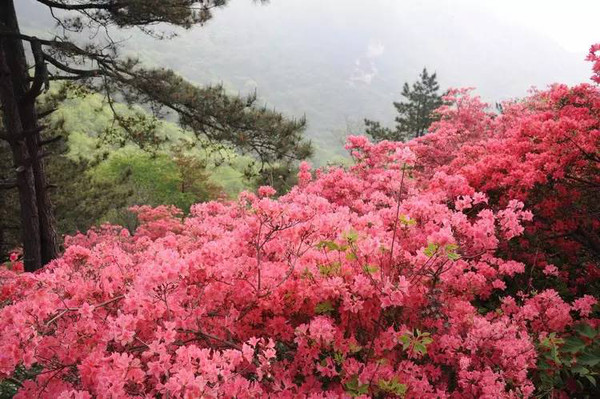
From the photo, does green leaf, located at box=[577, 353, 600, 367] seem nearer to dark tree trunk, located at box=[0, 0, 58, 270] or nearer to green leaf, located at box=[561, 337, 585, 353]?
green leaf, located at box=[561, 337, 585, 353]

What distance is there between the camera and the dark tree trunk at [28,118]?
6008 mm

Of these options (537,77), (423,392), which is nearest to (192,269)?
(423,392)

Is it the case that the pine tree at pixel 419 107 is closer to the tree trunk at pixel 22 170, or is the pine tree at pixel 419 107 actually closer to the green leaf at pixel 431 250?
the tree trunk at pixel 22 170

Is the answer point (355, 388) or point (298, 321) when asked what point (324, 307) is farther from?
point (355, 388)

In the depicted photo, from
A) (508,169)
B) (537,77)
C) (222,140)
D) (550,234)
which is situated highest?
(537,77)

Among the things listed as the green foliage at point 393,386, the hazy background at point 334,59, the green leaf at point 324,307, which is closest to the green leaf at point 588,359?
the green foliage at point 393,386

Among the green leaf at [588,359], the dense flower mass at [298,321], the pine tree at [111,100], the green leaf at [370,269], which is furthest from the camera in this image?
the pine tree at [111,100]

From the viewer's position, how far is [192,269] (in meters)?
2.67

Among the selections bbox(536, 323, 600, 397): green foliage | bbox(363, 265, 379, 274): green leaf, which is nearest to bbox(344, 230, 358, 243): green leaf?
bbox(363, 265, 379, 274): green leaf

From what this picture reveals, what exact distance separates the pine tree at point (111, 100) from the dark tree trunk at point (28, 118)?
1 centimetres

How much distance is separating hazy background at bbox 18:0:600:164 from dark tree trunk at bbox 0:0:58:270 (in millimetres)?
66699

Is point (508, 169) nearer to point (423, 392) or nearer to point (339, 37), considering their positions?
point (423, 392)

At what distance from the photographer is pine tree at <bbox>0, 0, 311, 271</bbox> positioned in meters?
5.92

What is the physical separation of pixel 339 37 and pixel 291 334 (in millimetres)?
182728
